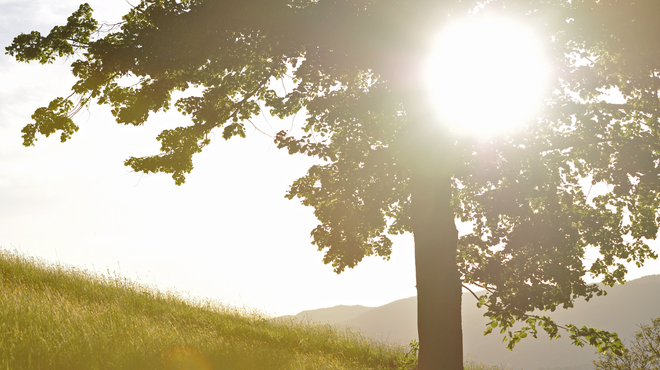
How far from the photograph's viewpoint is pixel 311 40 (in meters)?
9.18

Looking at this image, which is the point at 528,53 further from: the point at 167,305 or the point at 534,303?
the point at 167,305

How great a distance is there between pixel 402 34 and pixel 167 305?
12641 mm

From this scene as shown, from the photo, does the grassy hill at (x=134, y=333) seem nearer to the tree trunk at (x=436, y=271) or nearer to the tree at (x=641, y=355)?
the tree trunk at (x=436, y=271)

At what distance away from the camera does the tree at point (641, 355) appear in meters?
12.9

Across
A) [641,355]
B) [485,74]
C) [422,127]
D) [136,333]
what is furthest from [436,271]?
[641,355]

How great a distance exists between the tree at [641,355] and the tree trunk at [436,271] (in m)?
7.62

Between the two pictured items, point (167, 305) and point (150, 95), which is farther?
point (167, 305)

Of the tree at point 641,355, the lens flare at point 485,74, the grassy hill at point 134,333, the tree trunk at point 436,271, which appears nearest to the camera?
the grassy hill at point 134,333

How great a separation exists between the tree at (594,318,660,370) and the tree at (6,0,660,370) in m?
3.31

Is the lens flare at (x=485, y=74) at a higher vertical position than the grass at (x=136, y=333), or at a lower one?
higher

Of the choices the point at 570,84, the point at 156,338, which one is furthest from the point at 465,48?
the point at 156,338

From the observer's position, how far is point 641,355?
1308cm

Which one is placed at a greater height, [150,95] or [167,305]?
[150,95]

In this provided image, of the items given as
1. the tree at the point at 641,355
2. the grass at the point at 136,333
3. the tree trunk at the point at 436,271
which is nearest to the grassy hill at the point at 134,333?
the grass at the point at 136,333
